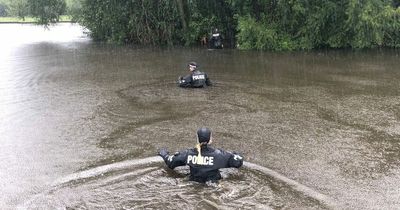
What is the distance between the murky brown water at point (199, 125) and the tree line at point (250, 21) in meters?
4.46

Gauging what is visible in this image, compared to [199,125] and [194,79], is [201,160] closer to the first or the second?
→ [199,125]

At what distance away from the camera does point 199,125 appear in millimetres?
11258

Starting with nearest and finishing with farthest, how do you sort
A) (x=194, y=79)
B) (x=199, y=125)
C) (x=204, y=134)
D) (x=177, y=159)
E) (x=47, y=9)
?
(x=204, y=134), (x=177, y=159), (x=199, y=125), (x=194, y=79), (x=47, y=9)

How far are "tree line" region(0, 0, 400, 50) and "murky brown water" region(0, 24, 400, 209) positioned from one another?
14.6ft

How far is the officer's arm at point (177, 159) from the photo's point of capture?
7793 millimetres

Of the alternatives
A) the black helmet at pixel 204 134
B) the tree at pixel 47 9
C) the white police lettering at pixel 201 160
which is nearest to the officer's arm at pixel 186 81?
the white police lettering at pixel 201 160

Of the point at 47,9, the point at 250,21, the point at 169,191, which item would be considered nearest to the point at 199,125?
the point at 169,191

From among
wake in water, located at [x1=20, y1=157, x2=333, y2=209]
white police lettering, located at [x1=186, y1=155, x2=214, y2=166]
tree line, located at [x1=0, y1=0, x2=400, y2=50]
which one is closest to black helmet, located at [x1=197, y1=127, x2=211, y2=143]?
white police lettering, located at [x1=186, y1=155, x2=214, y2=166]

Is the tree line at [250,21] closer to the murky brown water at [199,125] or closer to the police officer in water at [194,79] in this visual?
the murky brown water at [199,125]

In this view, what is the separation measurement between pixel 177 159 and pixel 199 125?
3.47m

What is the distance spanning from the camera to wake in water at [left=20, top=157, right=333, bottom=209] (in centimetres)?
704

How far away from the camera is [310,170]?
8352 mm

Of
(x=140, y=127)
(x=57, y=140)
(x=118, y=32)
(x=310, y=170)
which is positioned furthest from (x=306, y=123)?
(x=118, y=32)

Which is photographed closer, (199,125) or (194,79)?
(199,125)
